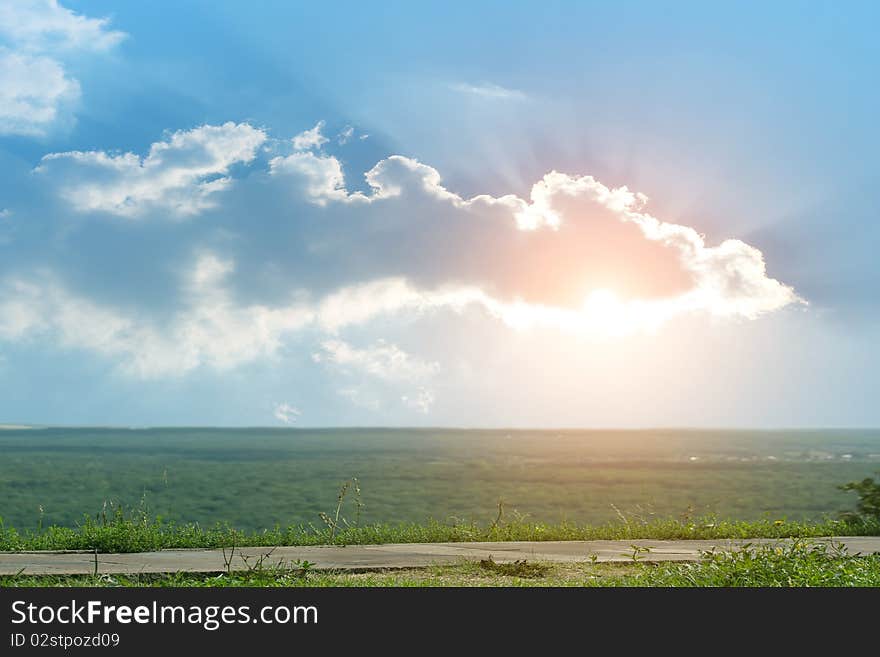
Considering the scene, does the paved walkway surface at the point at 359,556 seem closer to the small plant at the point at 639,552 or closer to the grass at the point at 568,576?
the small plant at the point at 639,552

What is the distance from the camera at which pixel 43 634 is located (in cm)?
584

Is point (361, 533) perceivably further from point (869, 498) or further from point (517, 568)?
point (869, 498)

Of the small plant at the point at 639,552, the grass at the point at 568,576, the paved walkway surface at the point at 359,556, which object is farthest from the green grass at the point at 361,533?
the grass at the point at 568,576

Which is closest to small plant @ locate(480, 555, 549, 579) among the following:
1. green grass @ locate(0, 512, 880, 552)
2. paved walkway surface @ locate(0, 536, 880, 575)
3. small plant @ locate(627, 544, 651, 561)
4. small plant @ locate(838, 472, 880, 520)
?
paved walkway surface @ locate(0, 536, 880, 575)

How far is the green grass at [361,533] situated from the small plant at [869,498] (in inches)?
16.8

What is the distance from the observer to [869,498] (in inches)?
490

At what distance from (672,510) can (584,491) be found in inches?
456

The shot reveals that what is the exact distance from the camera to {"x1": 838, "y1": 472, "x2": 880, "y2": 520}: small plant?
12.3 meters

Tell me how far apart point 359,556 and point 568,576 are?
2.17 meters

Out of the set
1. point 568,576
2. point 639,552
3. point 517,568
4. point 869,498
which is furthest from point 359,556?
point 869,498

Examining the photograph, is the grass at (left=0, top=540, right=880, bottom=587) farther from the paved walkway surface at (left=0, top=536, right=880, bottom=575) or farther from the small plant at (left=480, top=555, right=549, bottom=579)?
the paved walkway surface at (left=0, top=536, right=880, bottom=575)

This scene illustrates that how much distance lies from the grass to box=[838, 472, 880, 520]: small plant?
14.6 ft

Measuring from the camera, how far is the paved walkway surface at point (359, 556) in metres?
7.94

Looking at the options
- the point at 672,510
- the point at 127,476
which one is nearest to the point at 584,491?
the point at 672,510
